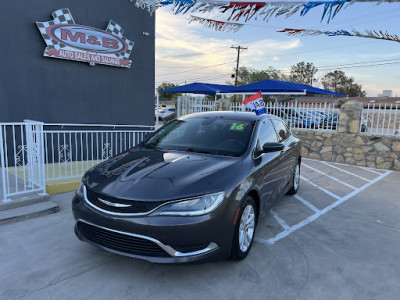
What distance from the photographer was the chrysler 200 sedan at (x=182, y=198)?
2.51 metres

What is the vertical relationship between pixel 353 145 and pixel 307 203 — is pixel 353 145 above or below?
above

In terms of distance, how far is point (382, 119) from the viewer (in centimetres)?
820

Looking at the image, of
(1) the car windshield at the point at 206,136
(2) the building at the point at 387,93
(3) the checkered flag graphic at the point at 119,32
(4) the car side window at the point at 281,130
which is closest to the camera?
(1) the car windshield at the point at 206,136

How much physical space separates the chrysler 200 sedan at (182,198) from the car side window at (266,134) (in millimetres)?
27

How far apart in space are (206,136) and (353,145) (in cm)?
666

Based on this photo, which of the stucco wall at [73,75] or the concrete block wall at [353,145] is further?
the concrete block wall at [353,145]

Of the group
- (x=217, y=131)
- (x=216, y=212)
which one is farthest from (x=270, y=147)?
(x=216, y=212)

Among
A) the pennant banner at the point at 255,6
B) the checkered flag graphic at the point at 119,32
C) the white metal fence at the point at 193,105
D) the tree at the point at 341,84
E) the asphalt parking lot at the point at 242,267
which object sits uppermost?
the tree at the point at 341,84

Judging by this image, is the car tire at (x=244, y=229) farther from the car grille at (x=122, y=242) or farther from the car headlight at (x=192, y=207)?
the car grille at (x=122, y=242)

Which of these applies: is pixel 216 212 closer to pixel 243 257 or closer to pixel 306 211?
pixel 243 257

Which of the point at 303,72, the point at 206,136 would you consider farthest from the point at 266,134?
the point at 303,72

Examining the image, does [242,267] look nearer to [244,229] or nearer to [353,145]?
[244,229]

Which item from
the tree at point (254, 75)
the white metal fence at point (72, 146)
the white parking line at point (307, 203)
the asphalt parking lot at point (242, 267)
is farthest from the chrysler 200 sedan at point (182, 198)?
the tree at point (254, 75)

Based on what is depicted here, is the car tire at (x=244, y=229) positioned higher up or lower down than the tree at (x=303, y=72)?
lower down
